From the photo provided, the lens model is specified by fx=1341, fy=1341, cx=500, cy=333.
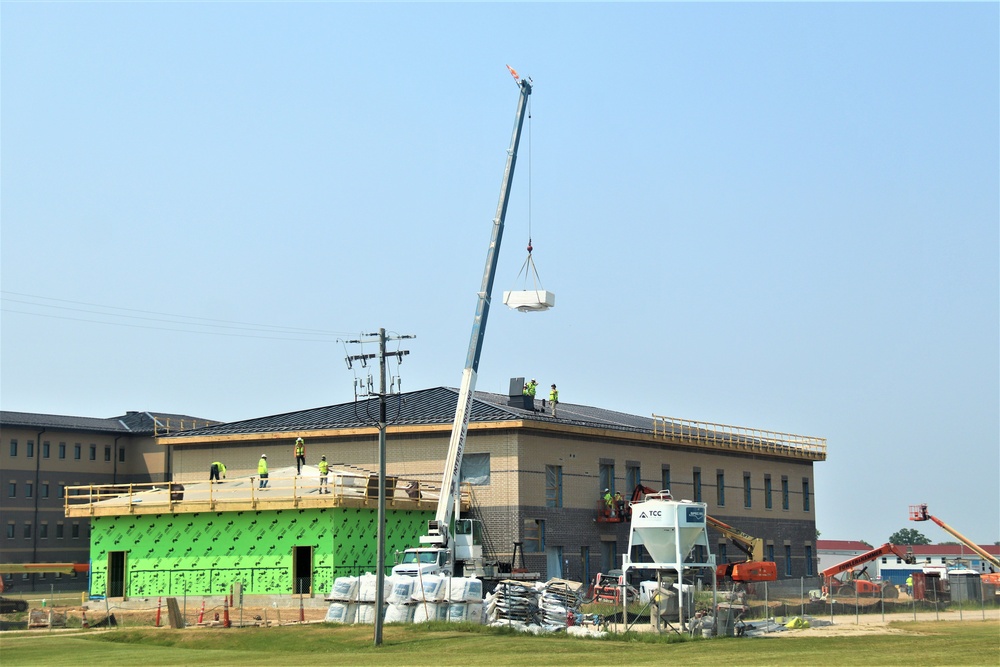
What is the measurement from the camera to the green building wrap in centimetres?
4972

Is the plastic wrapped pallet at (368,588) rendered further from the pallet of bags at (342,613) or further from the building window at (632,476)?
the building window at (632,476)

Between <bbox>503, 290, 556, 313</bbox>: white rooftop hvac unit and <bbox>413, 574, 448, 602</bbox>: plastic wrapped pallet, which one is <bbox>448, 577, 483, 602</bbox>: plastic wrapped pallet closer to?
<bbox>413, 574, 448, 602</bbox>: plastic wrapped pallet

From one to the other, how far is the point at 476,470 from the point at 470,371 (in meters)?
6.49

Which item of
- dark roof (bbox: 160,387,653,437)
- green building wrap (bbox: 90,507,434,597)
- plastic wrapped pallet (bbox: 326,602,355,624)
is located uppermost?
dark roof (bbox: 160,387,653,437)

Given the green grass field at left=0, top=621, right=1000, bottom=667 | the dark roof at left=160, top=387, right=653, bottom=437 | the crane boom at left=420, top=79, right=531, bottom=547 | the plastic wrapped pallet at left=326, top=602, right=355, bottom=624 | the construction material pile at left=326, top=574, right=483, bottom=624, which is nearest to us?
the green grass field at left=0, top=621, right=1000, bottom=667

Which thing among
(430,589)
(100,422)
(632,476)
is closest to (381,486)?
(430,589)

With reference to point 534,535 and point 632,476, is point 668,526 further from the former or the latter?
point 632,476

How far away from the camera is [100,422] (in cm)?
9781

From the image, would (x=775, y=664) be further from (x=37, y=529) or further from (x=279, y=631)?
(x=37, y=529)

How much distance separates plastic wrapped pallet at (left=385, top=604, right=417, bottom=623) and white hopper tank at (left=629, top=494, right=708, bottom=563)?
8327 millimetres

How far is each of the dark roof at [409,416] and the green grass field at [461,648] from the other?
16452 mm

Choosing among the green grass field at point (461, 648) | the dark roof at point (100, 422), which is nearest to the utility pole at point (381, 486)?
the green grass field at point (461, 648)

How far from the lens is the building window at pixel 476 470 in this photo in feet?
183

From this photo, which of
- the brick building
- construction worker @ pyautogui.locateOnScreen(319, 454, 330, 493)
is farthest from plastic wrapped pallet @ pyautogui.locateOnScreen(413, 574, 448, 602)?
the brick building
